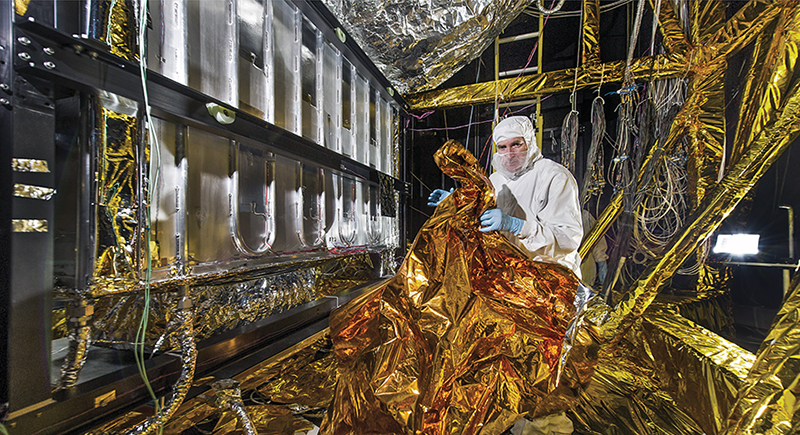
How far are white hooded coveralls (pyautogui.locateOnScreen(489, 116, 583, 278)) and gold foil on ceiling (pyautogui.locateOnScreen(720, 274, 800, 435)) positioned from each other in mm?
756

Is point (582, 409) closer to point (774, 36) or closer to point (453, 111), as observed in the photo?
point (774, 36)

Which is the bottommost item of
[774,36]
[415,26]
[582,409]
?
[582,409]

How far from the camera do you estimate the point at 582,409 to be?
794 mm

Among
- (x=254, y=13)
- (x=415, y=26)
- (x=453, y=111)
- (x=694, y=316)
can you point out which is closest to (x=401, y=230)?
(x=453, y=111)

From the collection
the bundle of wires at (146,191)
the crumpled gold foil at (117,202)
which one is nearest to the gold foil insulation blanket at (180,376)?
the bundle of wires at (146,191)

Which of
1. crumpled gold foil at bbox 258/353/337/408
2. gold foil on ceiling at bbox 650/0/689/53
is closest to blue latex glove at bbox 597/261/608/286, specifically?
gold foil on ceiling at bbox 650/0/689/53

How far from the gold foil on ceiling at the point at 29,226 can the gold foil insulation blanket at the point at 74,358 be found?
0.19 meters

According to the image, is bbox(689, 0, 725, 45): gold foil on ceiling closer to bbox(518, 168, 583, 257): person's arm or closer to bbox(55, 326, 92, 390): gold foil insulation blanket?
bbox(518, 168, 583, 257): person's arm

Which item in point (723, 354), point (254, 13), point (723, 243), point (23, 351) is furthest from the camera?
point (723, 243)

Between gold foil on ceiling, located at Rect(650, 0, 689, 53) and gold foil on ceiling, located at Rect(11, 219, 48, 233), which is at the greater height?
gold foil on ceiling, located at Rect(650, 0, 689, 53)

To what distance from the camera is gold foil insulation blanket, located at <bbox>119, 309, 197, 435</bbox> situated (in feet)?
1.75

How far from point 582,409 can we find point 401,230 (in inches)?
59.8

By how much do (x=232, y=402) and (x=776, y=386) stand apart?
3.15 ft

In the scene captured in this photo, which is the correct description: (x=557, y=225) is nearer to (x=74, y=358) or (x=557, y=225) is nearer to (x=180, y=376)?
(x=180, y=376)
